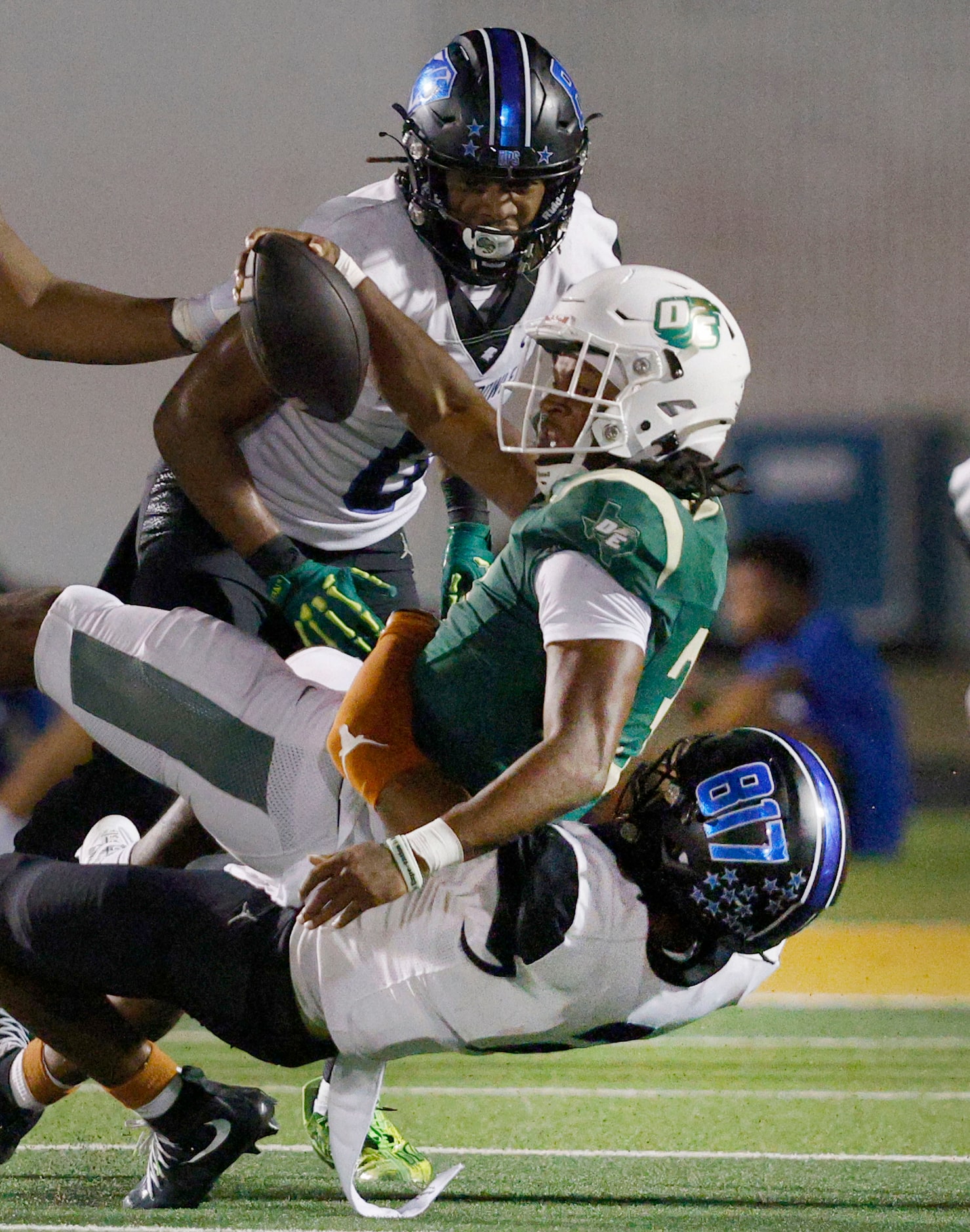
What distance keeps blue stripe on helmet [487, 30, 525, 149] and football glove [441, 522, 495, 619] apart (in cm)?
58

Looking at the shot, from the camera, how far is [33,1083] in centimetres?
211

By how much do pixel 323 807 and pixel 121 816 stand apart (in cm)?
71

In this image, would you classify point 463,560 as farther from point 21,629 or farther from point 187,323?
point 21,629

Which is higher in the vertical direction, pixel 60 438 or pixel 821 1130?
pixel 60 438

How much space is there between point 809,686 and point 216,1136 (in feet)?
10.3

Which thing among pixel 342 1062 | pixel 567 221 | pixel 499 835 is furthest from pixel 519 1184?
pixel 567 221

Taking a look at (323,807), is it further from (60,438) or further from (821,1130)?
(60,438)

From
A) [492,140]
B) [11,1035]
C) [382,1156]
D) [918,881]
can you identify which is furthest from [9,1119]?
[918,881]

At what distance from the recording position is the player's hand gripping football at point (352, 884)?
1526 millimetres

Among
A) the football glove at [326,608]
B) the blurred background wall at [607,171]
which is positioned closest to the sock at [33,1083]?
the football glove at [326,608]

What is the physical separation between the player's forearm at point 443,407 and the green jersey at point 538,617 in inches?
10.1

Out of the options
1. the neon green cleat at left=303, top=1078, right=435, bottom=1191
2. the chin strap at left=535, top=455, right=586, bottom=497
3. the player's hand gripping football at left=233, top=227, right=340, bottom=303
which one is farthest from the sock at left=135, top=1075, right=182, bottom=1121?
the player's hand gripping football at left=233, top=227, right=340, bottom=303

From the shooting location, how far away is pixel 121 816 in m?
2.47

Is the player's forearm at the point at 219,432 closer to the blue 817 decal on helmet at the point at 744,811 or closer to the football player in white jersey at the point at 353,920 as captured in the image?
the football player in white jersey at the point at 353,920
